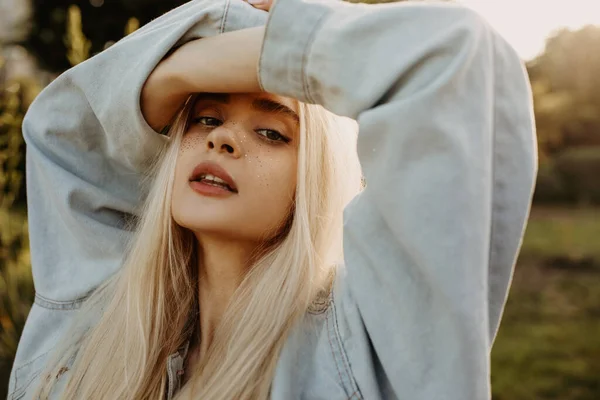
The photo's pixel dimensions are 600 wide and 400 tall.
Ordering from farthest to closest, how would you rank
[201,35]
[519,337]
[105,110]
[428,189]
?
[519,337]
[105,110]
[201,35]
[428,189]

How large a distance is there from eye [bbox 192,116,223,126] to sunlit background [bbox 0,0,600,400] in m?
1.03

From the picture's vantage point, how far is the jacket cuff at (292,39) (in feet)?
4.02

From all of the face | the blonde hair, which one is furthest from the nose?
the blonde hair

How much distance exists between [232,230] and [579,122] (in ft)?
44.4

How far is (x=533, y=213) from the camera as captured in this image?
11609mm

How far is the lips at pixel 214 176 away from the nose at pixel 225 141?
1.5 inches

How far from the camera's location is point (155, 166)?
67.1 inches

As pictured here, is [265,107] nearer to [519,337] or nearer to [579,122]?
[519,337]

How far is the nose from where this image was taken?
1497 millimetres

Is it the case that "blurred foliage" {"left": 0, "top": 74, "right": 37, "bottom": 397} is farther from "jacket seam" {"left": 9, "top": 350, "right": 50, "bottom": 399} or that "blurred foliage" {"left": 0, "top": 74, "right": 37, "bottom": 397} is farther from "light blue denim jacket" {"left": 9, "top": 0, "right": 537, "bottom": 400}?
"light blue denim jacket" {"left": 9, "top": 0, "right": 537, "bottom": 400}

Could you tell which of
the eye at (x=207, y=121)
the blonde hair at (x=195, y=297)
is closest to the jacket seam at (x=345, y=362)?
the blonde hair at (x=195, y=297)

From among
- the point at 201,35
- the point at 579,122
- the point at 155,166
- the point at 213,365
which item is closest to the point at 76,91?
the point at 155,166

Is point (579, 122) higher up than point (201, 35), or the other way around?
point (201, 35)

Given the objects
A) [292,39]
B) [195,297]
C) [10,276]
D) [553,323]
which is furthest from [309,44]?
[553,323]
